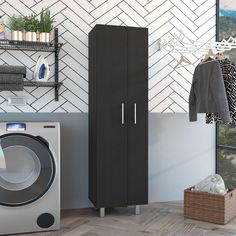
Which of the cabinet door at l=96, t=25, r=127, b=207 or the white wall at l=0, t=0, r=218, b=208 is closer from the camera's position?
the cabinet door at l=96, t=25, r=127, b=207

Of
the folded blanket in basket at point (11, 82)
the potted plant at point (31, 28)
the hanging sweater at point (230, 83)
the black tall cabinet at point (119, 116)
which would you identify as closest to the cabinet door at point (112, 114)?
the black tall cabinet at point (119, 116)

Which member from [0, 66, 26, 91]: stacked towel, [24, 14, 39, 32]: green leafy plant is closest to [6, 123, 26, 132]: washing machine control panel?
[0, 66, 26, 91]: stacked towel

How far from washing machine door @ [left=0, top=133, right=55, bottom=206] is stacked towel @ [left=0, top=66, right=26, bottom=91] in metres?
0.52

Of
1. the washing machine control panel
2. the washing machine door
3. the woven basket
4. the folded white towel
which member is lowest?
the woven basket

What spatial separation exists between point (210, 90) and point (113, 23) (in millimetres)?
1296

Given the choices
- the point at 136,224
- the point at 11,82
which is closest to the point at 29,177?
the point at 11,82

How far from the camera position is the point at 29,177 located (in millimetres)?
2807

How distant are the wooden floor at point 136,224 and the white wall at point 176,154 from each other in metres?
0.35

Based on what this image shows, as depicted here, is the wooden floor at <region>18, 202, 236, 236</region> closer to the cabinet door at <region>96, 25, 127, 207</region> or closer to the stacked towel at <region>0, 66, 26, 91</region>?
the cabinet door at <region>96, 25, 127, 207</region>

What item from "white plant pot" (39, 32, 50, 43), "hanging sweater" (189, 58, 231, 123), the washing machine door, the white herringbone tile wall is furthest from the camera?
the white herringbone tile wall

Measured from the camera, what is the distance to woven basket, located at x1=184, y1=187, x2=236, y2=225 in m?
3.03

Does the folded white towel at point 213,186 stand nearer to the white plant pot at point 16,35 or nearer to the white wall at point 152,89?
the white wall at point 152,89

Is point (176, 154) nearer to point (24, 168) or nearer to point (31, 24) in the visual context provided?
point (24, 168)

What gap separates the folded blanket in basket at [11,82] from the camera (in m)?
3.00
